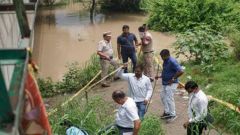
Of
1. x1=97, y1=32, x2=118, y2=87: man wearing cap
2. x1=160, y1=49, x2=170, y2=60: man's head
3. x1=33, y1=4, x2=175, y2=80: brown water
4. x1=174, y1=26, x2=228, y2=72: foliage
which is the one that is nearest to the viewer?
x1=160, y1=49, x2=170, y2=60: man's head

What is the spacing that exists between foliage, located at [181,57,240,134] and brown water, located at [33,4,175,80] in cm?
415

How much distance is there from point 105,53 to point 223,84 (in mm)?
2537

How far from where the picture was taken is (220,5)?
698 inches

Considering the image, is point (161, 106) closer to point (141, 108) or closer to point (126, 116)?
point (141, 108)

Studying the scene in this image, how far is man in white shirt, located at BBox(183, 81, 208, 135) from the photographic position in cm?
649

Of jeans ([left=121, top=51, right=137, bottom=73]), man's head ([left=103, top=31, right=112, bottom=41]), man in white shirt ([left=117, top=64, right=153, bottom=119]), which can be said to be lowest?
jeans ([left=121, top=51, right=137, bottom=73])

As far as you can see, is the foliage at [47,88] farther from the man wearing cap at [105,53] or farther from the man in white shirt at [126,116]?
the man in white shirt at [126,116]

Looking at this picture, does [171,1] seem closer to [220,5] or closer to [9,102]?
[220,5]

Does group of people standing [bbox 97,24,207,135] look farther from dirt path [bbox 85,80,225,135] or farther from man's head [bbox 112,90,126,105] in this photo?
dirt path [bbox 85,80,225,135]

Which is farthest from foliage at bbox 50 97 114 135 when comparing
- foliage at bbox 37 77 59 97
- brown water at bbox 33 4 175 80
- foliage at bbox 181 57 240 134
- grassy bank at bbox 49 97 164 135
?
brown water at bbox 33 4 175 80

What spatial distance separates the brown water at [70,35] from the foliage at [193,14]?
53 centimetres

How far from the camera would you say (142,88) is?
293 inches

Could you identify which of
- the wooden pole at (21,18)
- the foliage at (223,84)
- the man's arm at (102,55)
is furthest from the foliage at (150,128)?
the man's arm at (102,55)

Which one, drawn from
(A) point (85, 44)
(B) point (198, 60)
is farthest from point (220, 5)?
(B) point (198, 60)
